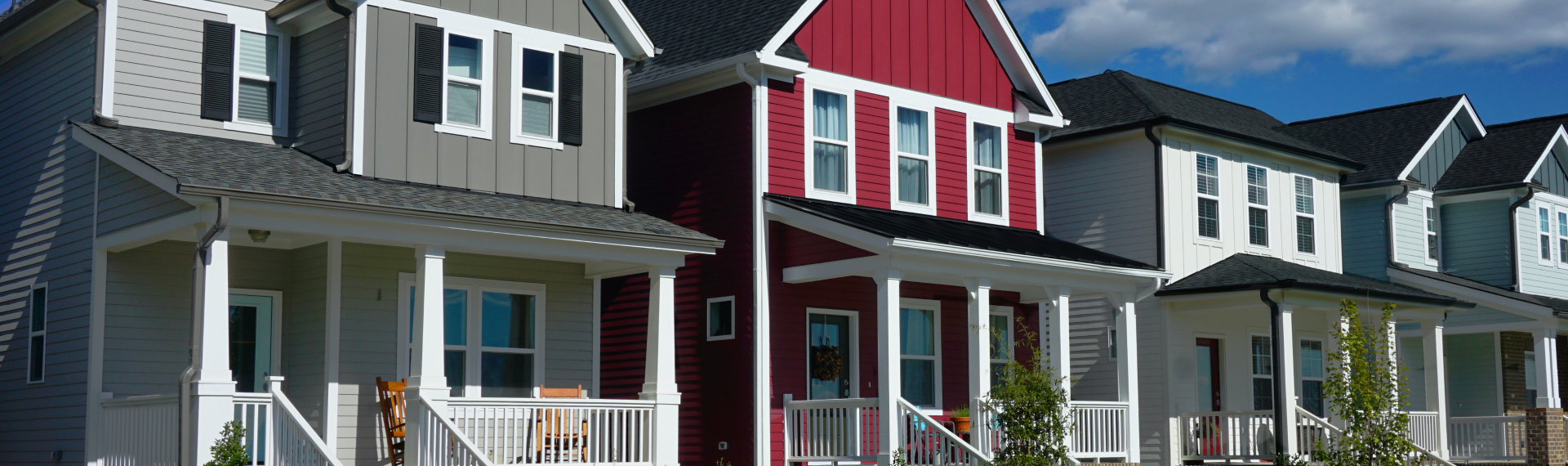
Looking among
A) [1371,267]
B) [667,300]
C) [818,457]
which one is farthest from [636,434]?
[1371,267]

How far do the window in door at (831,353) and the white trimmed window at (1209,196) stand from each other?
6838mm

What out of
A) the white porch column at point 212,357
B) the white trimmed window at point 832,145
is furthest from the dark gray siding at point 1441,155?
the white porch column at point 212,357

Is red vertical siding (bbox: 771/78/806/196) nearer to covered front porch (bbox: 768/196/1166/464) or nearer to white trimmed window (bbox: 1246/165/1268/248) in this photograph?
covered front porch (bbox: 768/196/1166/464)

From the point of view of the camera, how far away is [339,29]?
50.1ft

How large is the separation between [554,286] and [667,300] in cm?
202

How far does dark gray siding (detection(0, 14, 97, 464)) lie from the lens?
47.5ft

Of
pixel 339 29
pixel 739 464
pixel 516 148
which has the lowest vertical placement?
pixel 739 464

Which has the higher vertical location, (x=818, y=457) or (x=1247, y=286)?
(x=1247, y=286)

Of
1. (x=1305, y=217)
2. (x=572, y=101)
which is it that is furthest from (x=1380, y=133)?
(x=572, y=101)

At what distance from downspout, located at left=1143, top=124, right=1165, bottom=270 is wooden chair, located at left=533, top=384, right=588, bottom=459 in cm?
948

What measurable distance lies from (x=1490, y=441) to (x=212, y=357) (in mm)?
21678

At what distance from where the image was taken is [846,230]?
16.5m

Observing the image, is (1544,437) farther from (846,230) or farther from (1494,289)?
(846,230)

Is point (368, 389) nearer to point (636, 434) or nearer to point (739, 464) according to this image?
point (636, 434)
